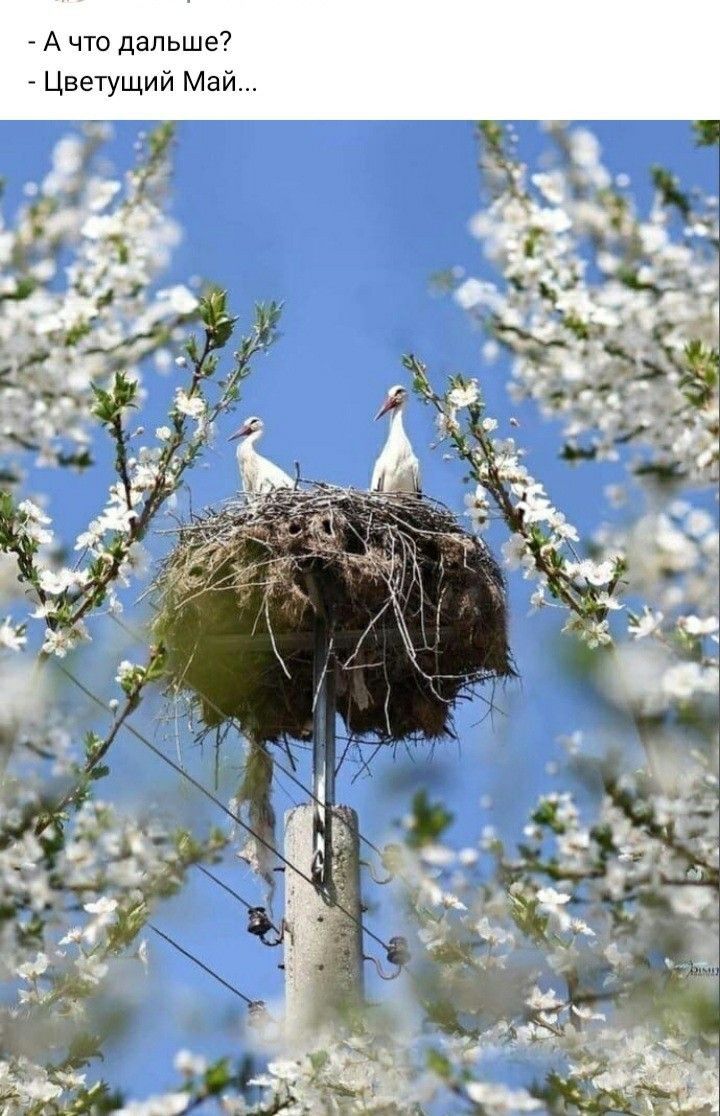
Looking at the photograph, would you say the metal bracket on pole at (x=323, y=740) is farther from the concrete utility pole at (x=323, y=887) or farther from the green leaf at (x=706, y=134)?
the green leaf at (x=706, y=134)

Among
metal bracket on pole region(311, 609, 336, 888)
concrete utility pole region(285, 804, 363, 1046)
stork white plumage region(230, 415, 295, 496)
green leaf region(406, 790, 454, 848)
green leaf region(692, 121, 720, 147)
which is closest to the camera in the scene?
green leaf region(406, 790, 454, 848)

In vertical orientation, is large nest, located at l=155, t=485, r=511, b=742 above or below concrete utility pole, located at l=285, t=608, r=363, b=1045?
above

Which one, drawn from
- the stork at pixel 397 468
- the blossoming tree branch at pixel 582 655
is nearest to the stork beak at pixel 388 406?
the stork at pixel 397 468

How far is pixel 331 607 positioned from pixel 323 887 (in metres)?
1.09

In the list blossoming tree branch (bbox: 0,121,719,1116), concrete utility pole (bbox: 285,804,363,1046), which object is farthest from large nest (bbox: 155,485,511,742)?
blossoming tree branch (bbox: 0,121,719,1116)

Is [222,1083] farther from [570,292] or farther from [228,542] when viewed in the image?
[228,542]

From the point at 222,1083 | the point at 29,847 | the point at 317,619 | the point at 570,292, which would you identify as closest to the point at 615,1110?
the point at 222,1083

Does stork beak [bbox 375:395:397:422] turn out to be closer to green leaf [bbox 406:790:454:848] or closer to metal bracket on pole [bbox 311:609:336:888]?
metal bracket on pole [bbox 311:609:336:888]

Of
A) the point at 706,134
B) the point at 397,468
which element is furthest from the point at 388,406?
the point at 706,134

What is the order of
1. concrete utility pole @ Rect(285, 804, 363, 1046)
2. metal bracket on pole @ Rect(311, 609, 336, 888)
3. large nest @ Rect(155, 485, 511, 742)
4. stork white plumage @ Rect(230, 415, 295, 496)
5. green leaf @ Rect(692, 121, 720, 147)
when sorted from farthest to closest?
stork white plumage @ Rect(230, 415, 295, 496), large nest @ Rect(155, 485, 511, 742), metal bracket on pole @ Rect(311, 609, 336, 888), concrete utility pole @ Rect(285, 804, 363, 1046), green leaf @ Rect(692, 121, 720, 147)

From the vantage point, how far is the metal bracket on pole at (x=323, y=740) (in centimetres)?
596

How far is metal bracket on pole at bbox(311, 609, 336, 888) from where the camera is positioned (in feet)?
19.5

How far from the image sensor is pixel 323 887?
19.3ft

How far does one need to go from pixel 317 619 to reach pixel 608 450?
3.34m
